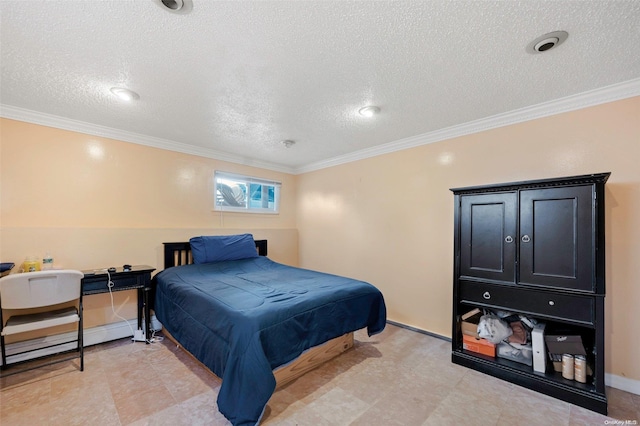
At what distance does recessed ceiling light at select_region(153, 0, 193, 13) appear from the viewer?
1.33 meters

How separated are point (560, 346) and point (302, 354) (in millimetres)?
2066

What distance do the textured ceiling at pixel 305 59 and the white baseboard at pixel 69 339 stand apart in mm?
2266

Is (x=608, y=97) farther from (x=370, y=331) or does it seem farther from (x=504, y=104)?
(x=370, y=331)

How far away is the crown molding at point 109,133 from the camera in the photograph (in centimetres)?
261

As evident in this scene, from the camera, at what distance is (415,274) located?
3348 mm

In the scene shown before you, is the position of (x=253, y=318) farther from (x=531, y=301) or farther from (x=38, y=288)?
(x=531, y=301)

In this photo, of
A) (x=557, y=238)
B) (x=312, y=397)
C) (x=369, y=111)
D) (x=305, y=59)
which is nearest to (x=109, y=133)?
(x=305, y=59)

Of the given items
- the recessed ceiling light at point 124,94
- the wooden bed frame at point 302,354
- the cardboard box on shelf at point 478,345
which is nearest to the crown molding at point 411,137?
the recessed ceiling light at point 124,94

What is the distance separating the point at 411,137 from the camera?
11.0ft

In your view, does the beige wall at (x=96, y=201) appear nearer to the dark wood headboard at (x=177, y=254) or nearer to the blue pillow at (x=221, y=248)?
the dark wood headboard at (x=177, y=254)

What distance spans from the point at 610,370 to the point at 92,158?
5371mm

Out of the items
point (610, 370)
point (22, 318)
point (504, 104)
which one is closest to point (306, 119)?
point (504, 104)

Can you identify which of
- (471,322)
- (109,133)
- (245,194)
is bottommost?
(471,322)

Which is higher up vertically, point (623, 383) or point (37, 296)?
point (37, 296)
